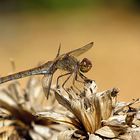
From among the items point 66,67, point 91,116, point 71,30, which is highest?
point 71,30

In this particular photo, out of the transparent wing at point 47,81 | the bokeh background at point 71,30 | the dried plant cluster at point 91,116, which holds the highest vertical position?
the bokeh background at point 71,30

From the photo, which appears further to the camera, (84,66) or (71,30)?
(71,30)

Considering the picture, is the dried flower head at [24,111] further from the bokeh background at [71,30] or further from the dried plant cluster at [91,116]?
the bokeh background at [71,30]

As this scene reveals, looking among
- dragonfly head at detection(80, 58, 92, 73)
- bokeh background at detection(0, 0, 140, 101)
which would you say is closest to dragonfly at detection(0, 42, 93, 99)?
dragonfly head at detection(80, 58, 92, 73)

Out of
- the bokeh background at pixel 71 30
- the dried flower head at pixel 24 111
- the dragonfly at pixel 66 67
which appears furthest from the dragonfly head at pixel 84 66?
the bokeh background at pixel 71 30

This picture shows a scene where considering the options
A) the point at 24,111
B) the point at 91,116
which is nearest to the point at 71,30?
the point at 24,111

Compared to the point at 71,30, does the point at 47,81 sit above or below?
below

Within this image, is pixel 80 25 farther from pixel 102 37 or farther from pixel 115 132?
pixel 115 132

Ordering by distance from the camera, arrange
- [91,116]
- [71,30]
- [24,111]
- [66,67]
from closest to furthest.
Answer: [91,116] < [66,67] < [24,111] < [71,30]

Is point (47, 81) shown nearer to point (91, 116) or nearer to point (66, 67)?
point (66, 67)
